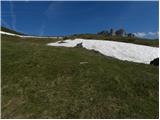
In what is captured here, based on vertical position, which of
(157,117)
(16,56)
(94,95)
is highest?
(16,56)

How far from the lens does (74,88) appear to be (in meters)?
15.4

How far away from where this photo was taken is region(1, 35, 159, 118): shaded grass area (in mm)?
13156

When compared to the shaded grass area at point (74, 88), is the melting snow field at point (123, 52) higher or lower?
higher

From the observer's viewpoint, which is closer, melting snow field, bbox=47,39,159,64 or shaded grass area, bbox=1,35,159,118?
shaded grass area, bbox=1,35,159,118

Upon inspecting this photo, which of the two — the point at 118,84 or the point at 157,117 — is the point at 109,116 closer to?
the point at 157,117

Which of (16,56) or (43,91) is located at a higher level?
(16,56)

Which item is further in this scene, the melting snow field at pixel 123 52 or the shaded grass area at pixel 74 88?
the melting snow field at pixel 123 52

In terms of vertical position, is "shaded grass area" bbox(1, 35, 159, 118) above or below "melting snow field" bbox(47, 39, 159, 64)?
below

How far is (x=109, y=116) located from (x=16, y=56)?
1067cm

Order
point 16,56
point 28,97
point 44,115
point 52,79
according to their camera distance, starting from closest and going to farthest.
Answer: point 44,115
point 28,97
point 52,79
point 16,56

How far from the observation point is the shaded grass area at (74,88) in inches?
518

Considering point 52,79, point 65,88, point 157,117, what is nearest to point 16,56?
point 52,79

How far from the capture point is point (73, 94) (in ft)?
48.3

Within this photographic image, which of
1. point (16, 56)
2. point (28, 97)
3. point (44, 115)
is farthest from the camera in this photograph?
point (16, 56)
